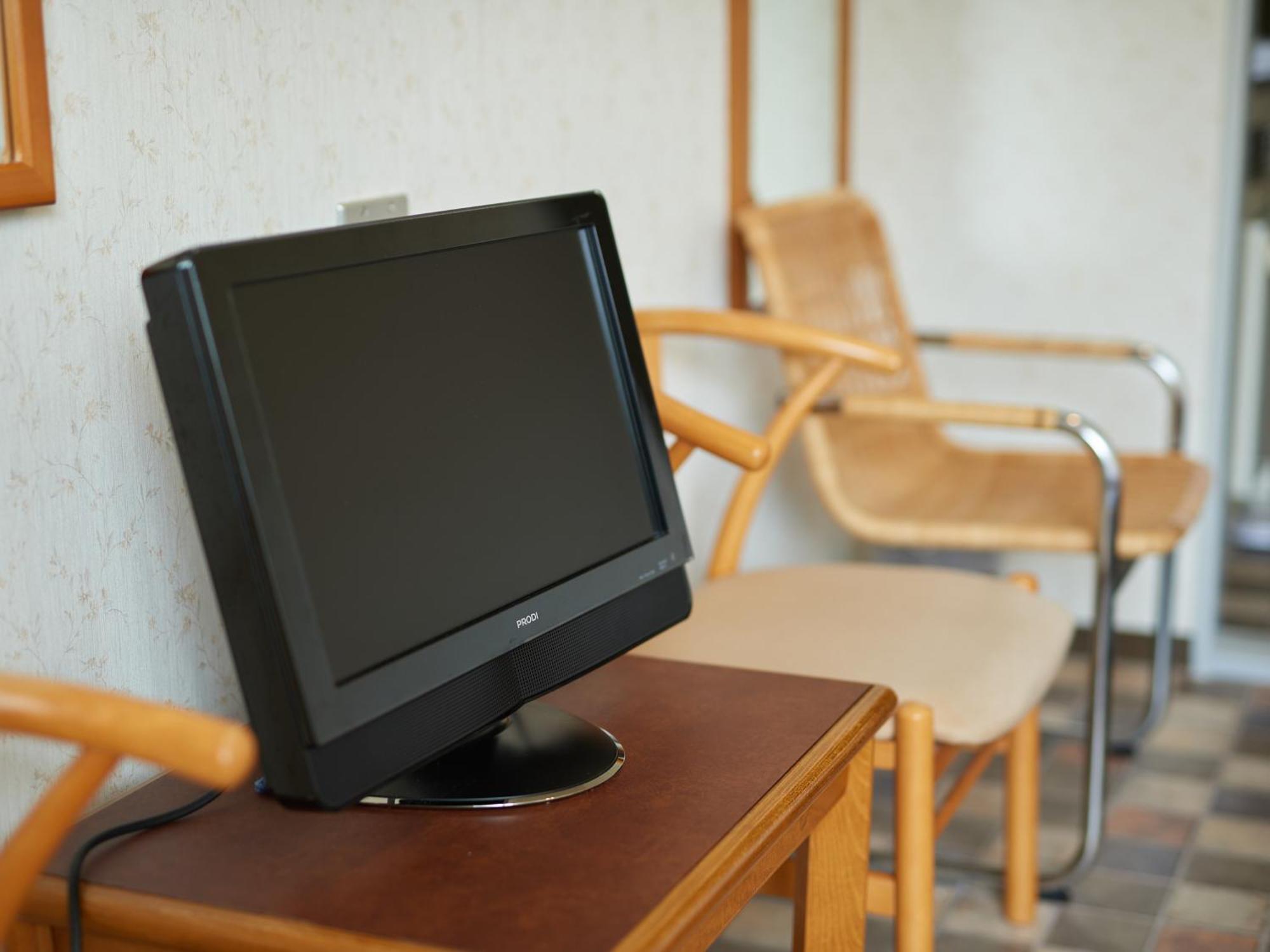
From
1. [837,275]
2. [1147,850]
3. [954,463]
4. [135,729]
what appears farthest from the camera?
[954,463]

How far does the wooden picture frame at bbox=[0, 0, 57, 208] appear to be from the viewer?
100cm

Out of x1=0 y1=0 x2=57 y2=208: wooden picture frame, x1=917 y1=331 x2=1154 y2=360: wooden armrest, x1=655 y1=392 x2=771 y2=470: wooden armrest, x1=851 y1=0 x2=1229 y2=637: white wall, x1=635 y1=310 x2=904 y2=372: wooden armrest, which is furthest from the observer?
x1=851 y1=0 x2=1229 y2=637: white wall

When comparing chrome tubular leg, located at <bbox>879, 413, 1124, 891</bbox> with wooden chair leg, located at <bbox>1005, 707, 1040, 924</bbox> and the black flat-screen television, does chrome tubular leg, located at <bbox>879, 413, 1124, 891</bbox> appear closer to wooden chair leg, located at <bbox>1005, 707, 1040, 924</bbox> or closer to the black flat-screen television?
wooden chair leg, located at <bbox>1005, 707, 1040, 924</bbox>

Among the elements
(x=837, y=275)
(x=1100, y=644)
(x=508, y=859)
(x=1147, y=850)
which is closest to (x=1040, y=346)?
(x=837, y=275)

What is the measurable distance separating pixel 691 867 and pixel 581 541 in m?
0.32

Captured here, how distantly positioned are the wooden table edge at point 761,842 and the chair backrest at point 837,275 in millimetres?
1041

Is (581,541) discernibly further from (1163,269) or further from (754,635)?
(1163,269)

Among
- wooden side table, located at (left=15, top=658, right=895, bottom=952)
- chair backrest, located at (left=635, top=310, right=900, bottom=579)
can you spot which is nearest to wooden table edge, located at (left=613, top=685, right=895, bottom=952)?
wooden side table, located at (left=15, top=658, right=895, bottom=952)

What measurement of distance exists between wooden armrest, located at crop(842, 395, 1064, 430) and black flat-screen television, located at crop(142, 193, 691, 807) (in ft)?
2.60

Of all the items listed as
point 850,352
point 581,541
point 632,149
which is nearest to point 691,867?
point 581,541

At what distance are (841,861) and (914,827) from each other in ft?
0.63

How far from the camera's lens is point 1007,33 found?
284 centimetres

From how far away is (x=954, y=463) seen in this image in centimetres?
252

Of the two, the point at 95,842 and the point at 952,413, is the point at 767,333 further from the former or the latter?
the point at 95,842
